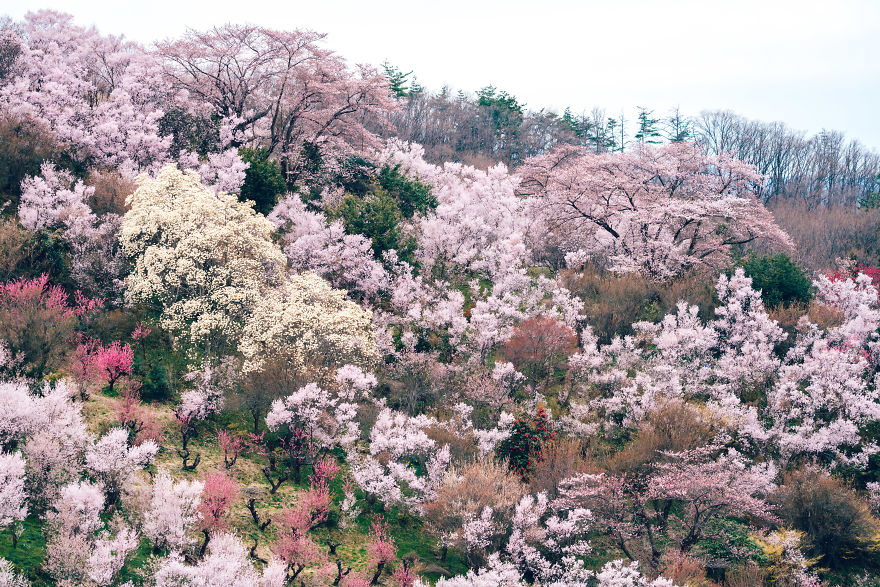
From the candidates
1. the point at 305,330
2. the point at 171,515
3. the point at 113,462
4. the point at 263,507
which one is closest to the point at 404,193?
the point at 305,330

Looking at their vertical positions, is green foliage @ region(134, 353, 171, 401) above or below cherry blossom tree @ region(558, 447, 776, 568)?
above

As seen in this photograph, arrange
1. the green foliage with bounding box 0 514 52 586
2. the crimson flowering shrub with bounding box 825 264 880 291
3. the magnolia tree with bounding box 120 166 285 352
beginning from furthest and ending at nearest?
the crimson flowering shrub with bounding box 825 264 880 291, the magnolia tree with bounding box 120 166 285 352, the green foliage with bounding box 0 514 52 586

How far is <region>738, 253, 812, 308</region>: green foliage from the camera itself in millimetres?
34906

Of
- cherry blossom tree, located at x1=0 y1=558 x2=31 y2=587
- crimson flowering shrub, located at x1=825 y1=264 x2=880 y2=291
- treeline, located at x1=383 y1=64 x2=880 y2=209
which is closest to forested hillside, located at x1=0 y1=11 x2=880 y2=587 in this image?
cherry blossom tree, located at x1=0 y1=558 x2=31 y2=587

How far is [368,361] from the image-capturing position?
27172 mm

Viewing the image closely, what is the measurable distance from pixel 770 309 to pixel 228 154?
3423cm

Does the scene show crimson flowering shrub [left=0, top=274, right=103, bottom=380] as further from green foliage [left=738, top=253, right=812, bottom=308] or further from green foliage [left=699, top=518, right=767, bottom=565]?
green foliage [left=738, top=253, right=812, bottom=308]

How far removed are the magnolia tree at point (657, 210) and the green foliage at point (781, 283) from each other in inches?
129

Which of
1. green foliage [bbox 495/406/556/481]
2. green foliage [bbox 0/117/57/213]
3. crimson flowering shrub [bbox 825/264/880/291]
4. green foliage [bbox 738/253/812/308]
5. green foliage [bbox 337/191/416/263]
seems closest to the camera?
green foliage [bbox 495/406/556/481]

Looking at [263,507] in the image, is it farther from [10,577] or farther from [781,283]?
[781,283]

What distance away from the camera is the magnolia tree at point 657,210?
38.1 m

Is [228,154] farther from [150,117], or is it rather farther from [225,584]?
[225,584]

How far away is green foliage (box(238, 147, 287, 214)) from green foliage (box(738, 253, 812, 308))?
30.1 metres

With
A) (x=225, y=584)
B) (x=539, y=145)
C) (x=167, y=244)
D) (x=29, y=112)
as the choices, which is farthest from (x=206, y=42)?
(x=539, y=145)
